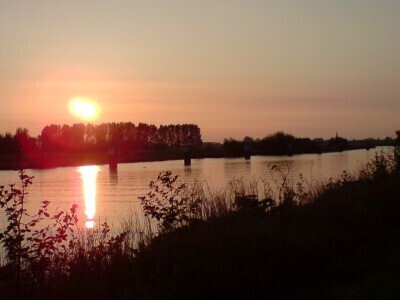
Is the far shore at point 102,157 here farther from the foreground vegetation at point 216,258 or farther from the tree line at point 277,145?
the foreground vegetation at point 216,258

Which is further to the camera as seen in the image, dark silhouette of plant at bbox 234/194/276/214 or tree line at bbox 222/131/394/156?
tree line at bbox 222/131/394/156

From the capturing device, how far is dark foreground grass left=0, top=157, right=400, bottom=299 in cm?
768

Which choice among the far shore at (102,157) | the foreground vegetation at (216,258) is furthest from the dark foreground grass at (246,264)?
the far shore at (102,157)

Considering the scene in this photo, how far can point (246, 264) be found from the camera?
8.92 m

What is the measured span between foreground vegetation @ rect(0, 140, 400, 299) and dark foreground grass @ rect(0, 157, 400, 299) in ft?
0.05

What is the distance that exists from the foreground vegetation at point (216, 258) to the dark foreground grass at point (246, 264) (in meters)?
0.02

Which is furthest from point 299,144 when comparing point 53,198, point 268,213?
point 268,213

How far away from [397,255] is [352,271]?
1343mm

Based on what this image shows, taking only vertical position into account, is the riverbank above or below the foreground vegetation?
above

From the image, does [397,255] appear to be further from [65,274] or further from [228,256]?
[65,274]

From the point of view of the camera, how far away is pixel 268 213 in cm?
1307

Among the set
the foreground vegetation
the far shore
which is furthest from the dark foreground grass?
the far shore

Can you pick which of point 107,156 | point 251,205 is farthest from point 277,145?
point 251,205

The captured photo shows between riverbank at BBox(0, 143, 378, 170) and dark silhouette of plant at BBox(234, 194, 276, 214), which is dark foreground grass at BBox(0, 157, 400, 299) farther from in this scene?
riverbank at BBox(0, 143, 378, 170)
